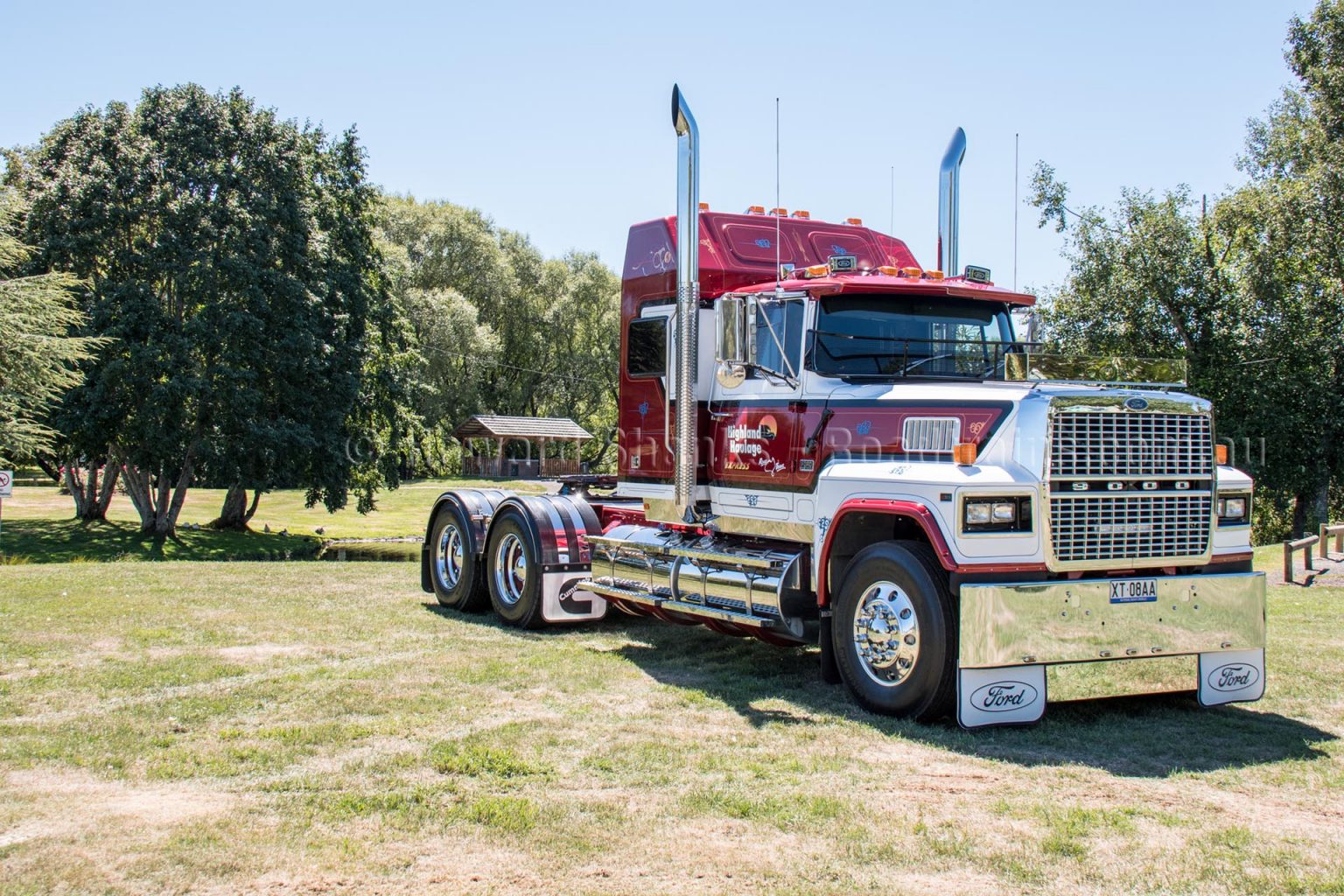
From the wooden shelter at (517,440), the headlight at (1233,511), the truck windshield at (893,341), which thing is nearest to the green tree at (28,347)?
the truck windshield at (893,341)

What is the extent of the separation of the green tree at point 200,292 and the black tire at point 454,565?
698 inches

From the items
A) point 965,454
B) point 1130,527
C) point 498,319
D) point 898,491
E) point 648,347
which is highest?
point 498,319

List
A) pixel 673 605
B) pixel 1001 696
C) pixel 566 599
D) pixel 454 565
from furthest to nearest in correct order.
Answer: pixel 454 565 < pixel 566 599 < pixel 673 605 < pixel 1001 696

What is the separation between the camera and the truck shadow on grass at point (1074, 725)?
22.8 feet

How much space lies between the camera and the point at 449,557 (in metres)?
13.8

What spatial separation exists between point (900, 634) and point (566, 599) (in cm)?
460

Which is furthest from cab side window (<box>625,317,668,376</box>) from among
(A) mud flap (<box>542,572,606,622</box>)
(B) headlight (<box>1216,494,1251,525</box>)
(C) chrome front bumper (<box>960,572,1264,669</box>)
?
(B) headlight (<box>1216,494,1251,525</box>)

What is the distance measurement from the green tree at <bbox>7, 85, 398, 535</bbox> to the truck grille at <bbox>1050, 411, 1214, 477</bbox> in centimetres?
2576

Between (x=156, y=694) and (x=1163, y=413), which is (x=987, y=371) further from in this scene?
(x=156, y=694)

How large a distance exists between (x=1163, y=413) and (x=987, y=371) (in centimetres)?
161

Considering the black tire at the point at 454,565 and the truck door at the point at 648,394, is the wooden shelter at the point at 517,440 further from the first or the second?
the truck door at the point at 648,394

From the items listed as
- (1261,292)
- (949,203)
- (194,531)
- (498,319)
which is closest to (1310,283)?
(1261,292)

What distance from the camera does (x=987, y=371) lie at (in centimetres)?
922

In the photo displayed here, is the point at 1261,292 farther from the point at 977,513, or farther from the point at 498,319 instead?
the point at 498,319
